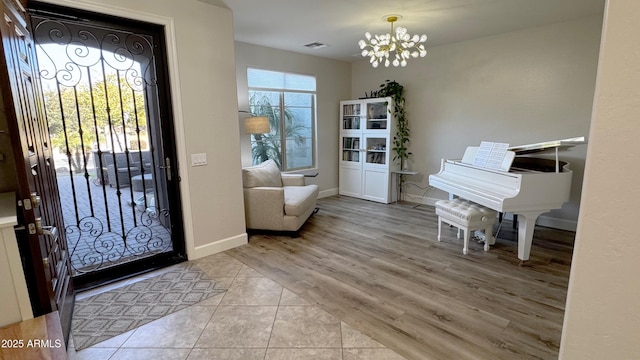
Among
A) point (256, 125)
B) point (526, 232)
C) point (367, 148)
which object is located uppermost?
point (256, 125)

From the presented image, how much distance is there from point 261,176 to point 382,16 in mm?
2484

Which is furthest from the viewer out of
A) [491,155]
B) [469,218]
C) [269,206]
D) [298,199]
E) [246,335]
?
[298,199]

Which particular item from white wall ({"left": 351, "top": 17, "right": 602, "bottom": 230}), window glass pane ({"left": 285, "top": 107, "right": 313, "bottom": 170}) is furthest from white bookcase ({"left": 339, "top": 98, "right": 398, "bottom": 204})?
window glass pane ({"left": 285, "top": 107, "right": 313, "bottom": 170})

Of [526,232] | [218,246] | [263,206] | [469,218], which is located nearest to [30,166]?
[218,246]

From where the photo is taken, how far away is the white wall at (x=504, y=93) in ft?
12.8

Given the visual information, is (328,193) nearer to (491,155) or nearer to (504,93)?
(491,155)

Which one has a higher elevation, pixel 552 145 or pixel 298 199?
pixel 552 145

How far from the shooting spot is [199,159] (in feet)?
10.5

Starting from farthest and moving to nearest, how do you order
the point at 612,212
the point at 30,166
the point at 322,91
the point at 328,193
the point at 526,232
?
the point at 328,193, the point at 322,91, the point at 526,232, the point at 30,166, the point at 612,212

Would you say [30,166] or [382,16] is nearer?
[30,166]

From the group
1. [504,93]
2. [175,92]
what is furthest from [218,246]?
[504,93]

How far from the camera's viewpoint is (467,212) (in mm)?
3348

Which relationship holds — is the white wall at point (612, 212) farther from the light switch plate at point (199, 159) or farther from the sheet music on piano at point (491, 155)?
the light switch plate at point (199, 159)

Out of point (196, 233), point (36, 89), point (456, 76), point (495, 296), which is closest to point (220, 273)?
point (196, 233)
